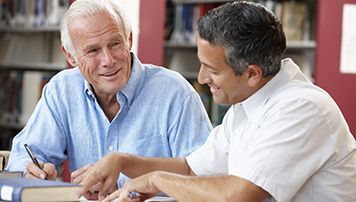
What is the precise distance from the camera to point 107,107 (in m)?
2.62

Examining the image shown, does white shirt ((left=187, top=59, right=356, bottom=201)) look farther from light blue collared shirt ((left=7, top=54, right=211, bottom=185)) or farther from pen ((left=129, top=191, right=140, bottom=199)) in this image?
light blue collared shirt ((left=7, top=54, right=211, bottom=185))

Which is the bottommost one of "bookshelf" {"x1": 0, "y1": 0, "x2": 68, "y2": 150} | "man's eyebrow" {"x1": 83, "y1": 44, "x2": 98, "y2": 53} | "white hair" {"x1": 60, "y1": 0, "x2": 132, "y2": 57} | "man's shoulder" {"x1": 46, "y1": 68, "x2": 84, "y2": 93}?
"bookshelf" {"x1": 0, "y1": 0, "x2": 68, "y2": 150}

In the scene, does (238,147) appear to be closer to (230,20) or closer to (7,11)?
(230,20)

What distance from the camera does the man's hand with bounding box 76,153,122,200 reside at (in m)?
2.17

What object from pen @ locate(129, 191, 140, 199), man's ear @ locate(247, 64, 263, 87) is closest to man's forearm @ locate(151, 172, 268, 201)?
pen @ locate(129, 191, 140, 199)

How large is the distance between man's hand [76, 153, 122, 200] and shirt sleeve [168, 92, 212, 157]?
1.00 feet

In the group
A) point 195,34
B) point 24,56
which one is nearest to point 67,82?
point 195,34

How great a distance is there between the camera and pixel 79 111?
8.63 feet

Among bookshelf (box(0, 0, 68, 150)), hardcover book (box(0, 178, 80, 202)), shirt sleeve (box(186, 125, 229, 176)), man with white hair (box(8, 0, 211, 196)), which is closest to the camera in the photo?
hardcover book (box(0, 178, 80, 202))

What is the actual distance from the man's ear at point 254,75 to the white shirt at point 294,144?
0.04m

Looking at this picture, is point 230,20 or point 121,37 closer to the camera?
point 230,20

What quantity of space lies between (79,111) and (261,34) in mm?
889

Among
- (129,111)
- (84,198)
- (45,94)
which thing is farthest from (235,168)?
(45,94)

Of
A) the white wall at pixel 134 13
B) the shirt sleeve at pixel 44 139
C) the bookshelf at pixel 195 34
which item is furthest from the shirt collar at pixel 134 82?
the bookshelf at pixel 195 34
